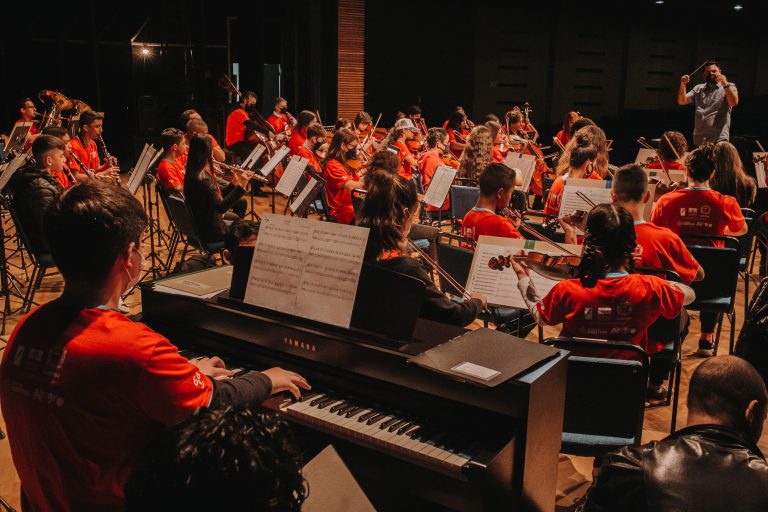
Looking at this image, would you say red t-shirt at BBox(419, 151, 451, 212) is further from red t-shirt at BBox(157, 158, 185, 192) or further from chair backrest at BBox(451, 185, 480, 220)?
red t-shirt at BBox(157, 158, 185, 192)

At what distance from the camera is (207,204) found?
5129 mm

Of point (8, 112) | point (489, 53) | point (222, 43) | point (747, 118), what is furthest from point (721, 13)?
point (8, 112)

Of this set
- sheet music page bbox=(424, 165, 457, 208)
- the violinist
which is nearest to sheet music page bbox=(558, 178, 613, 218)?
sheet music page bbox=(424, 165, 457, 208)

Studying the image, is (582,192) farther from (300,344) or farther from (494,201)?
(300,344)

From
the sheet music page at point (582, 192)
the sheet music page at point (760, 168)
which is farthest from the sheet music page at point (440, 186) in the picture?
the sheet music page at point (760, 168)

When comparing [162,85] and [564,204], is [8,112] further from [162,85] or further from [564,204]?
[564,204]

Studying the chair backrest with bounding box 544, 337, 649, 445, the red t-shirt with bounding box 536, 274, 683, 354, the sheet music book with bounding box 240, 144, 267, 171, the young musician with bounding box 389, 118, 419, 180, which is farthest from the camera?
the young musician with bounding box 389, 118, 419, 180

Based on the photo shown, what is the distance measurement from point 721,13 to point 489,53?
441 cm

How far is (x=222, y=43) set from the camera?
42.0 ft

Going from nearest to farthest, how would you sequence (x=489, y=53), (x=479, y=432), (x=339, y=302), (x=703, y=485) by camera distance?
(x=703, y=485)
(x=479, y=432)
(x=339, y=302)
(x=489, y=53)

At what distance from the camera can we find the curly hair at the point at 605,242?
255 cm

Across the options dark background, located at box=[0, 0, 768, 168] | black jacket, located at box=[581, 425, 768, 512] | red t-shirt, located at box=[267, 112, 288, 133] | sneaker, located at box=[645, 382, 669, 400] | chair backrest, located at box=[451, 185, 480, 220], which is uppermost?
dark background, located at box=[0, 0, 768, 168]

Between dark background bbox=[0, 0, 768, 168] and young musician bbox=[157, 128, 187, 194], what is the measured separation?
598 centimetres

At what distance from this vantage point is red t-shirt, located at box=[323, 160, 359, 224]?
591 centimetres
